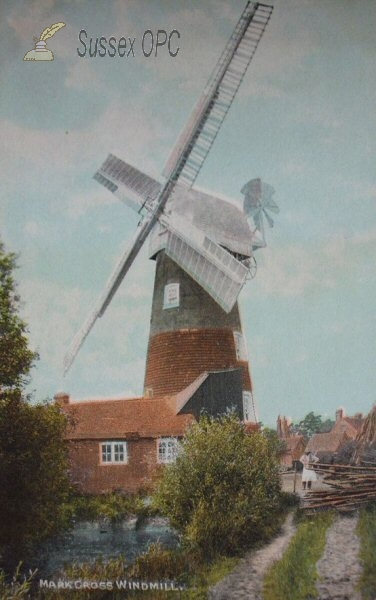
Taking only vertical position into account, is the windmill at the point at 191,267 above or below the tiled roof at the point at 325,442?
above

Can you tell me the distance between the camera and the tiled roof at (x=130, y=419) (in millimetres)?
16969

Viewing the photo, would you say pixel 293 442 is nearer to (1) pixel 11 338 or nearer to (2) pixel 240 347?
(2) pixel 240 347

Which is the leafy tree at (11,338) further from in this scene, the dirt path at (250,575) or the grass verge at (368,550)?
the grass verge at (368,550)

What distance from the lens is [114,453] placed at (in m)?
17.1

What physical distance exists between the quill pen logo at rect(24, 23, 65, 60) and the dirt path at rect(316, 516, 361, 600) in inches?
415

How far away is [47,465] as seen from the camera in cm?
1196

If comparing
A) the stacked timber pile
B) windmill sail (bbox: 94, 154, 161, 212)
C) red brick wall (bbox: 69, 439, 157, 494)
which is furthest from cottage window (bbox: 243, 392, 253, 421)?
windmill sail (bbox: 94, 154, 161, 212)

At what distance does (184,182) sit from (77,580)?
510 inches

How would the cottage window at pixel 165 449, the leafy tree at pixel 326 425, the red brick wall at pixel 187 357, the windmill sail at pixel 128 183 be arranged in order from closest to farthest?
the cottage window at pixel 165 449, the red brick wall at pixel 187 357, the windmill sail at pixel 128 183, the leafy tree at pixel 326 425

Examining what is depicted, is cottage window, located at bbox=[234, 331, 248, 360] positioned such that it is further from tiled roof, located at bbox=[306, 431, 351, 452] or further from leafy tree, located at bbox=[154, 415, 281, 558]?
tiled roof, located at bbox=[306, 431, 351, 452]

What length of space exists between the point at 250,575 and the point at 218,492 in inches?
86.8

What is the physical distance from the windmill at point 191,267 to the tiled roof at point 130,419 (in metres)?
0.77

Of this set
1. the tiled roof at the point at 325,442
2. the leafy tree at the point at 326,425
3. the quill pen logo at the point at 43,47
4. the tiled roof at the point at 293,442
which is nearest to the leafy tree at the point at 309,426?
the leafy tree at the point at 326,425

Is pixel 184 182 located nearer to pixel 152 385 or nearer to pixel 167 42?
pixel 152 385
